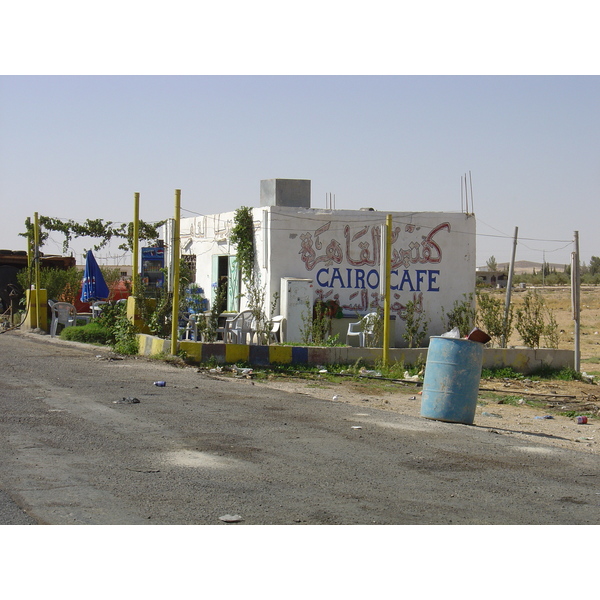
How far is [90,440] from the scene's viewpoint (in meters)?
7.79

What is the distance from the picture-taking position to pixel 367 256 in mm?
19625

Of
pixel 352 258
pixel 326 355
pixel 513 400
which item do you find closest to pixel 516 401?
pixel 513 400

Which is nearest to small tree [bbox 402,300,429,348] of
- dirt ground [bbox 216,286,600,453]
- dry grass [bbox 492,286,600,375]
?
dirt ground [bbox 216,286,600,453]

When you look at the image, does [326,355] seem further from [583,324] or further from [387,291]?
[583,324]

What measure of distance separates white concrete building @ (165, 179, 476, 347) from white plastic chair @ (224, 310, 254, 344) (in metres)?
0.91

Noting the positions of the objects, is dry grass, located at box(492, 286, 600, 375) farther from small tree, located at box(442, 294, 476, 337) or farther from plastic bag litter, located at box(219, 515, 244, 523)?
plastic bag litter, located at box(219, 515, 244, 523)

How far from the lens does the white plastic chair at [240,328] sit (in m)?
17.1

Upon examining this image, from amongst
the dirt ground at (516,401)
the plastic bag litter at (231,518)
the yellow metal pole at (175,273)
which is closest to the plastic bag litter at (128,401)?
the dirt ground at (516,401)

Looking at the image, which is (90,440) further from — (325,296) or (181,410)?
(325,296)

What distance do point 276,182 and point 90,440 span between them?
12997mm

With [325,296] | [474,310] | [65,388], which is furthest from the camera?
[325,296]

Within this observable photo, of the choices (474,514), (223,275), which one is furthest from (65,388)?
(223,275)

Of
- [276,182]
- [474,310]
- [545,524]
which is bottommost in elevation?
[545,524]

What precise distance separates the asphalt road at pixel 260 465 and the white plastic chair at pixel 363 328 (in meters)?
6.04
